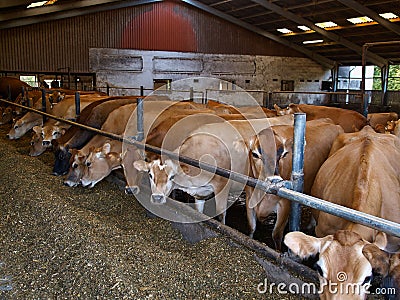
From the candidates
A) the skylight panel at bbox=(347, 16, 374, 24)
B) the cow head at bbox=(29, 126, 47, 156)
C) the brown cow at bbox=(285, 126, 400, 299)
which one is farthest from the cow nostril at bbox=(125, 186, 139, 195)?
the skylight panel at bbox=(347, 16, 374, 24)

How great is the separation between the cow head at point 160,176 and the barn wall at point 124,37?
1624cm

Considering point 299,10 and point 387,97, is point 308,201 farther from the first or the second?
point 299,10

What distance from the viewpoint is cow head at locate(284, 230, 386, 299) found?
1914 millimetres

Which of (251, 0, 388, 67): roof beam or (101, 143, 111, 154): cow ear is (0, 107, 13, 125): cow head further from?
(251, 0, 388, 67): roof beam

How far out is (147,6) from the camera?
20094 millimetres

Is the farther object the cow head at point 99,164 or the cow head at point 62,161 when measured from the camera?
the cow head at point 62,161

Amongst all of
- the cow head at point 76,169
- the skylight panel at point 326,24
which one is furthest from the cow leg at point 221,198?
the skylight panel at point 326,24

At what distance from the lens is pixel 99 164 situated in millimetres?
5074

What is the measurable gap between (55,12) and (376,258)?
18541 millimetres

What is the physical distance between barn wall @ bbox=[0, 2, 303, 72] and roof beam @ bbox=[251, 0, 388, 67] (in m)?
4.26

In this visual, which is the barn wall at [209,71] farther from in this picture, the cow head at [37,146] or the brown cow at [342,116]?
the cow head at [37,146]

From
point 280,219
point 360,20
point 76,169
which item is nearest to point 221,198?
point 280,219

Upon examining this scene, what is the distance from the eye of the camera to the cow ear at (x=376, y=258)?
192 cm

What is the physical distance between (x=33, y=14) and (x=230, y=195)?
1468 centimetres
